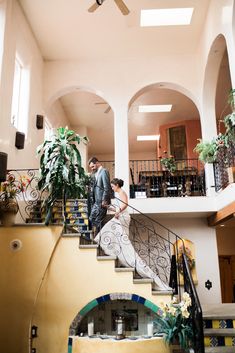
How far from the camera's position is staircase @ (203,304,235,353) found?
4.50 metres

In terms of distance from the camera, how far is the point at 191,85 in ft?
28.6

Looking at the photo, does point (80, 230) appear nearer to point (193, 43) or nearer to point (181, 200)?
point (181, 200)

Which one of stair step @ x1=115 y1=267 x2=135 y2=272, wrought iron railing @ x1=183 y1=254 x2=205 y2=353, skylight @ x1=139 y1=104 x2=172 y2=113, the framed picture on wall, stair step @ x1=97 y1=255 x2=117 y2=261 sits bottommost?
wrought iron railing @ x1=183 y1=254 x2=205 y2=353

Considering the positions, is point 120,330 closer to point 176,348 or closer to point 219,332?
point 176,348

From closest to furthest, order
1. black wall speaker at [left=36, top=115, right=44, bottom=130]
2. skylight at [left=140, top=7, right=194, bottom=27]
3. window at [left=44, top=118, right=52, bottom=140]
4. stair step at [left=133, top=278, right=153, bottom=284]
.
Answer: stair step at [left=133, top=278, right=153, bottom=284], skylight at [left=140, top=7, right=194, bottom=27], black wall speaker at [left=36, top=115, right=44, bottom=130], window at [left=44, top=118, right=52, bottom=140]

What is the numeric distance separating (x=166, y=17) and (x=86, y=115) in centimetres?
538

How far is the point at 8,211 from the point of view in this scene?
554cm

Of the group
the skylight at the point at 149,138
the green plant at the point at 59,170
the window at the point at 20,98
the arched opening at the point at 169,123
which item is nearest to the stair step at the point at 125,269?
the green plant at the point at 59,170

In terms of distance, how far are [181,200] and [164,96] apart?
4.48 m

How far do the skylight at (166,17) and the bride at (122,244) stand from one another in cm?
462

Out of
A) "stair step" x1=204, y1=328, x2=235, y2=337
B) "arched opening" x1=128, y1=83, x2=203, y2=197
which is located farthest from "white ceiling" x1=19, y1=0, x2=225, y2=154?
"stair step" x1=204, y1=328, x2=235, y2=337

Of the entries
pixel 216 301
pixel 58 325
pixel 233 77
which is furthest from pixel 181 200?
pixel 58 325

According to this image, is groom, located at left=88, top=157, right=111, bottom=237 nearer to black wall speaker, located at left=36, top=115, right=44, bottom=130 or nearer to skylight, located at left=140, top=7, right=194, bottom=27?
black wall speaker, located at left=36, top=115, right=44, bottom=130

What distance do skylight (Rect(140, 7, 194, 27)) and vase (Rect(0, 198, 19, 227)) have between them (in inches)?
205
